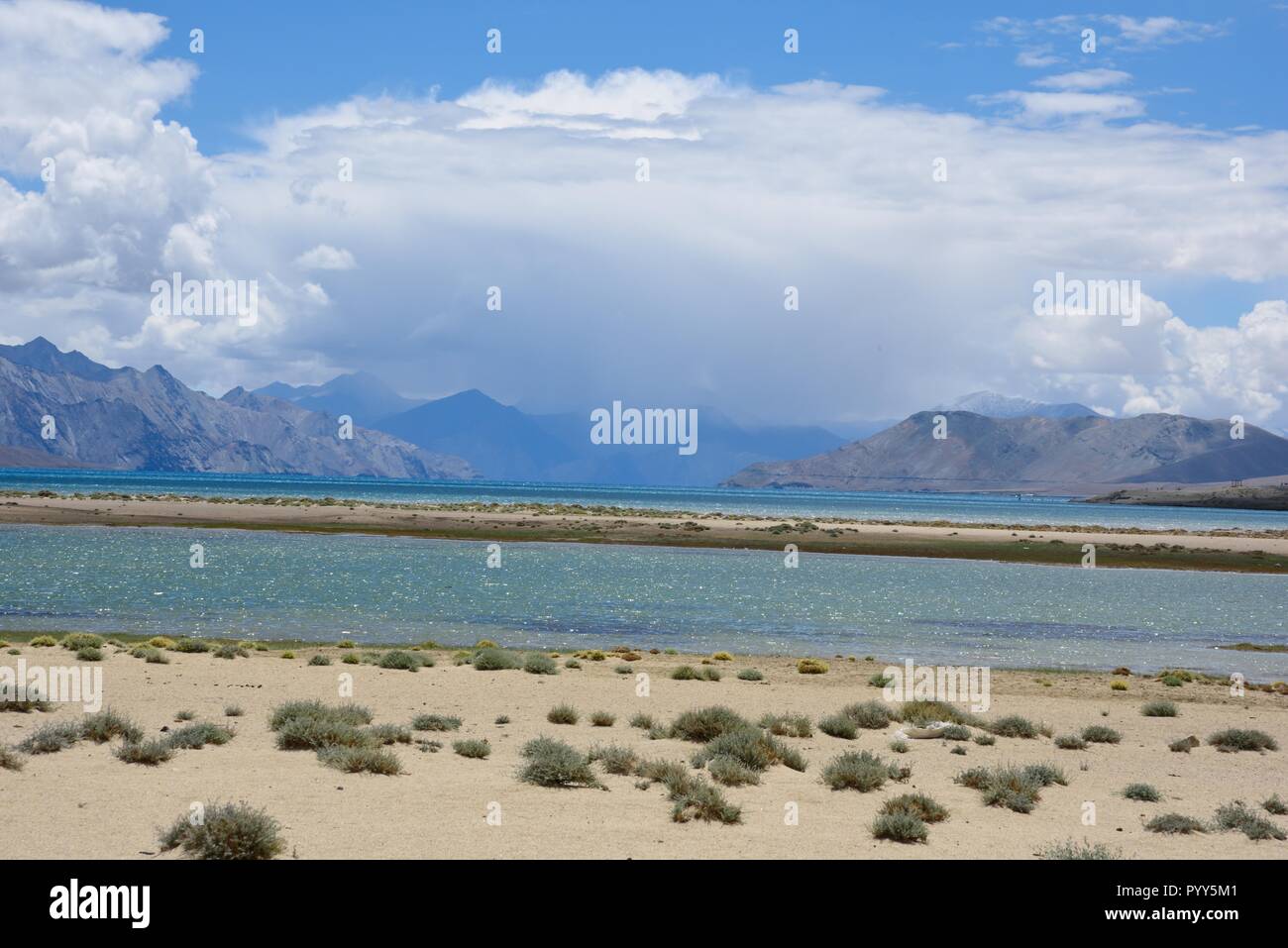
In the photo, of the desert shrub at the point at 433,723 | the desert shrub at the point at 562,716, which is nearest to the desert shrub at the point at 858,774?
the desert shrub at the point at 562,716

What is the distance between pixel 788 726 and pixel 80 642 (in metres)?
15.0

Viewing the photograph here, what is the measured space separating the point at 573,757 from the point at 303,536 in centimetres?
5839

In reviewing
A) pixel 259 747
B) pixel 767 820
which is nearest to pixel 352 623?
pixel 259 747

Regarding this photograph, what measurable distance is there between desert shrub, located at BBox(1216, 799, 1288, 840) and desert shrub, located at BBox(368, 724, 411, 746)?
A: 33.3ft

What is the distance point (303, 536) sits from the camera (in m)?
67.8

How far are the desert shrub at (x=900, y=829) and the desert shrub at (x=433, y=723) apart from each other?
731 centimetres

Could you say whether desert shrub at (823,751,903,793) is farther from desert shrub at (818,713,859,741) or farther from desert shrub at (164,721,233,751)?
desert shrub at (164,721,233,751)

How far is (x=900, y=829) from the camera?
1100 cm

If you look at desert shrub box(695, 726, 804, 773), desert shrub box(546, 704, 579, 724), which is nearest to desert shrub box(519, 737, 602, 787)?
desert shrub box(695, 726, 804, 773)

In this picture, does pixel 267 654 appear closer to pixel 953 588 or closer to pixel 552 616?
pixel 552 616

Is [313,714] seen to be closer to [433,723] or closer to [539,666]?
[433,723]

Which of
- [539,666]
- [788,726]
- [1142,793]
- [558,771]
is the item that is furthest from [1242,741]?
[539,666]

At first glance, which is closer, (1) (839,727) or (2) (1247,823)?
(2) (1247,823)

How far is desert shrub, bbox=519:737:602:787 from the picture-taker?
1282 centimetres
